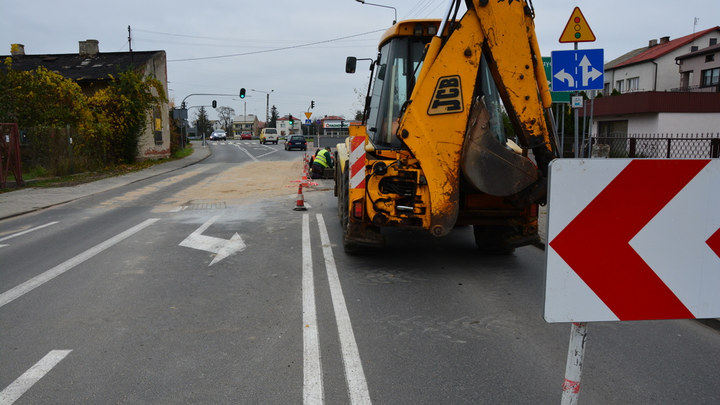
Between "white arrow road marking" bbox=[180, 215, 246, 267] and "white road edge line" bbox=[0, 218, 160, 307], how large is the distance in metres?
1.21

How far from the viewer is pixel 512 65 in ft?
18.1

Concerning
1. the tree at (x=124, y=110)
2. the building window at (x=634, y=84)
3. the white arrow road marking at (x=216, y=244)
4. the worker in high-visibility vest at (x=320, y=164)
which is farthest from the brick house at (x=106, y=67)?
the building window at (x=634, y=84)

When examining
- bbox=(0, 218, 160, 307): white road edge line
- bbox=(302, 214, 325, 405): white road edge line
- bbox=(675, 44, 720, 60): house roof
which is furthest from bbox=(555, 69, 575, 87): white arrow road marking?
bbox=(675, 44, 720, 60): house roof

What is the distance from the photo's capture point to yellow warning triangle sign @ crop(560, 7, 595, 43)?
962 centimetres

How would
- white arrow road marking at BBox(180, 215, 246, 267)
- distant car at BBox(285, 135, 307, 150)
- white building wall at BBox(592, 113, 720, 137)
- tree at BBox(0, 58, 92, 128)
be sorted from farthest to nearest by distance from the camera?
distant car at BBox(285, 135, 307, 150) < white building wall at BBox(592, 113, 720, 137) < tree at BBox(0, 58, 92, 128) < white arrow road marking at BBox(180, 215, 246, 267)

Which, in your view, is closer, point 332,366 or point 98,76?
point 332,366

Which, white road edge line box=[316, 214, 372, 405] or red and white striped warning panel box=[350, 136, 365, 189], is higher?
red and white striped warning panel box=[350, 136, 365, 189]

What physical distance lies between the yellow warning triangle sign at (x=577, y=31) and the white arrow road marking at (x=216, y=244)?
7015 mm

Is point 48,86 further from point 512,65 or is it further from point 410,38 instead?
point 512,65

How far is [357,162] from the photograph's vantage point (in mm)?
6516

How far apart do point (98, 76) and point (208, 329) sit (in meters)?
29.0

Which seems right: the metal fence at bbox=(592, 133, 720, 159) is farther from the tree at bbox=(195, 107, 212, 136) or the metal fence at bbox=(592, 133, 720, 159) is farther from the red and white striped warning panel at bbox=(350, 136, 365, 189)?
the tree at bbox=(195, 107, 212, 136)

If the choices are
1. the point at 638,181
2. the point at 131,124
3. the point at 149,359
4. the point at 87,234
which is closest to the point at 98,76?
the point at 131,124

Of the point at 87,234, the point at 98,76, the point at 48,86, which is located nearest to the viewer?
the point at 87,234
